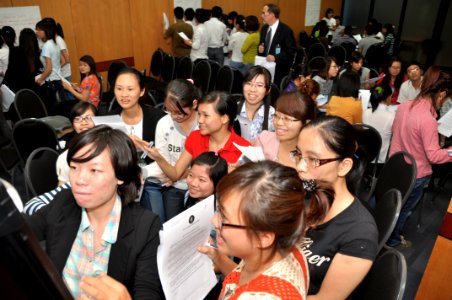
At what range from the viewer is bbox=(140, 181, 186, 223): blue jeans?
2.53 m

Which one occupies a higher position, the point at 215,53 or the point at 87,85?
the point at 215,53

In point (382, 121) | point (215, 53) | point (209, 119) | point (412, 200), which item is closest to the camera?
point (209, 119)

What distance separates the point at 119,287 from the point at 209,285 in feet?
2.16

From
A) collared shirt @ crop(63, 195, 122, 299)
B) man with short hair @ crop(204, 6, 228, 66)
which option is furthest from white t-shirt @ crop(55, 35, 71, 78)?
collared shirt @ crop(63, 195, 122, 299)

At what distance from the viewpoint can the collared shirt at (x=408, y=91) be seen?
14.0 ft

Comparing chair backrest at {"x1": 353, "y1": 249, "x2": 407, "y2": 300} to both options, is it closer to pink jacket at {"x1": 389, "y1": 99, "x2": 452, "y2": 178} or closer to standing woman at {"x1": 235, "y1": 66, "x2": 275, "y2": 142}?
pink jacket at {"x1": 389, "y1": 99, "x2": 452, "y2": 178}

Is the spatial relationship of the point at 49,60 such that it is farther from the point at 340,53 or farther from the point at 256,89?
the point at 340,53

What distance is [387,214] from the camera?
1871mm

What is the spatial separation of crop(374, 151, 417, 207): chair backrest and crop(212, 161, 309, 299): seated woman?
1.42 meters

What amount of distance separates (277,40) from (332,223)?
4445 mm

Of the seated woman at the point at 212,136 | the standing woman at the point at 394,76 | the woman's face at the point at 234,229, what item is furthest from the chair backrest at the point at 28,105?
the standing woman at the point at 394,76

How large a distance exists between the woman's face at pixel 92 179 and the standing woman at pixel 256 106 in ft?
5.95

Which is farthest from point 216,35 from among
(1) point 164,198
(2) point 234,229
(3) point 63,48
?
(2) point 234,229

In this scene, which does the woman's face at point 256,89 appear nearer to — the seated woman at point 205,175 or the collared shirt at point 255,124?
the collared shirt at point 255,124
